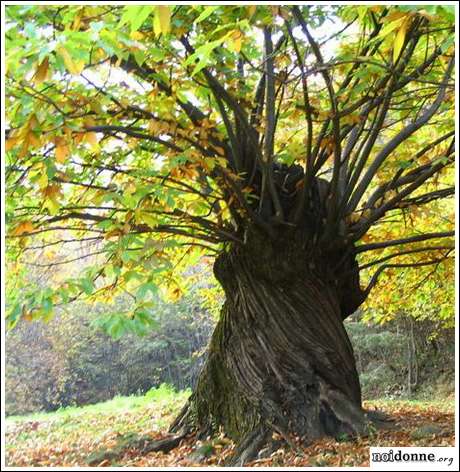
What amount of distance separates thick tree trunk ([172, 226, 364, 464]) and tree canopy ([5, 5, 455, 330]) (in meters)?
0.25

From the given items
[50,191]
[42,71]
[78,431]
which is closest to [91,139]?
[50,191]

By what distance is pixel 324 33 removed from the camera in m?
3.50

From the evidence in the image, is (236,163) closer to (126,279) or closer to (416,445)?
(126,279)

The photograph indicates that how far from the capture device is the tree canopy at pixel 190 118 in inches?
91.0

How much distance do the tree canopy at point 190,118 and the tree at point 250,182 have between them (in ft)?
0.06

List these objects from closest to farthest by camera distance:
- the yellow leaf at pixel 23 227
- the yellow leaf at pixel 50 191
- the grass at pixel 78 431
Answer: the yellow leaf at pixel 50 191 → the yellow leaf at pixel 23 227 → the grass at pixel 78 431

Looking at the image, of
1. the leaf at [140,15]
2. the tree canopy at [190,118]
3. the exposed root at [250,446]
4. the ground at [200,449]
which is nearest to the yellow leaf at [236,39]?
the tree canopy at [190,118]

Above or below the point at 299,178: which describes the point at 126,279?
below

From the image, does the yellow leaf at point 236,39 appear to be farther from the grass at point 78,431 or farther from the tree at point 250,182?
the grass at point 78,431

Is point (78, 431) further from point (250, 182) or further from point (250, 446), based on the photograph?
point (250, 182)

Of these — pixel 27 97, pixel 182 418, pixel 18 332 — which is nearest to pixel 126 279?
pixel 27 97

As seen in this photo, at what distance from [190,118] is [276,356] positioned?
1.78 metres

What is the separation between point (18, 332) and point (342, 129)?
10.9m

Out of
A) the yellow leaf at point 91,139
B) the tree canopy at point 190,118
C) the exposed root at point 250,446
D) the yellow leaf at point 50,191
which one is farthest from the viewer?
the exposed root at point 250,446
